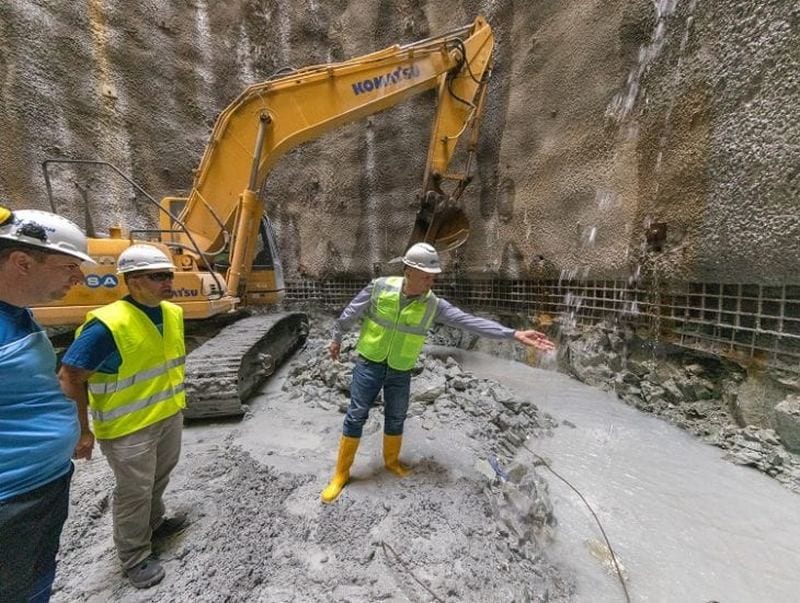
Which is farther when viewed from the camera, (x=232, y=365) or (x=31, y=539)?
(x=232, y=365)

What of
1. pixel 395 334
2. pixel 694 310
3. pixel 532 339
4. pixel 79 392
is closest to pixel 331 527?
pixel 395 334

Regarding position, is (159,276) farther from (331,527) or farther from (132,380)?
(331,527)

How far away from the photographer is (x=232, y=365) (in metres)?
3.39

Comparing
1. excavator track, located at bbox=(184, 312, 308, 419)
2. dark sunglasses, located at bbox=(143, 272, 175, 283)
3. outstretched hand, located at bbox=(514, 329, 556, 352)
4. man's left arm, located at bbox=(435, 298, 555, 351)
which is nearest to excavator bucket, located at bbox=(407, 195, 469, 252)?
excavator track, located at bbox=(184, 312, 308, 419)

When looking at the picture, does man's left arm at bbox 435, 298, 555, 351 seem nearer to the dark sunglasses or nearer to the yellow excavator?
the dark sunglasses

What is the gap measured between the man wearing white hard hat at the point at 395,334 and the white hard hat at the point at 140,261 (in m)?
1.12

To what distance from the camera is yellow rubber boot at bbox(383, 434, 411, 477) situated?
2.47 m

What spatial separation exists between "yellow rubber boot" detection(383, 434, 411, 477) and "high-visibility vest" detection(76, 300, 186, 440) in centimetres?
131

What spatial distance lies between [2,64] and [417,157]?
750cm

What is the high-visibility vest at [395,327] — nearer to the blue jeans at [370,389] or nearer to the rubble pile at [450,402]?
the blue jeans at [370,389]

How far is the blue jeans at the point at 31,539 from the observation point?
1.11m

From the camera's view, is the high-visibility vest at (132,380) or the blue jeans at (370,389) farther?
the blue jeans at (370,389)

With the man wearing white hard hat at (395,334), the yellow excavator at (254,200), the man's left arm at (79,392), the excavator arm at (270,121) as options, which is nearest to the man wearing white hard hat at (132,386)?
the man's left arm at (79,392)

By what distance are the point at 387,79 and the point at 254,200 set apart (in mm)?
2369
